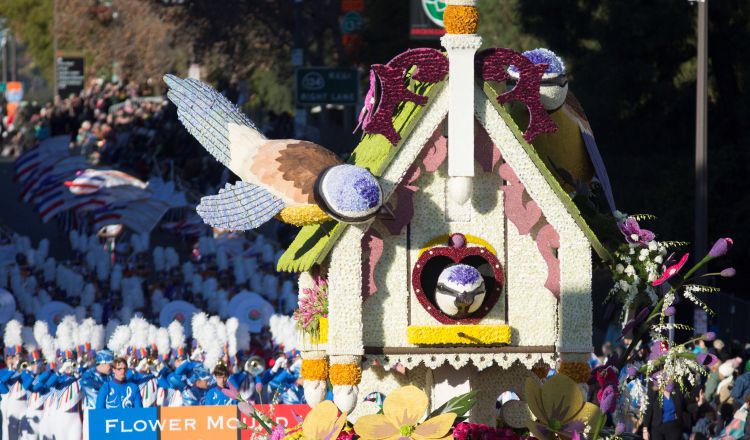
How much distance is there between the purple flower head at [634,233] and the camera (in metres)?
12.6

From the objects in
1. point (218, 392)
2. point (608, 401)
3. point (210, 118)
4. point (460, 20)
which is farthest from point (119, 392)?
point (608, 401)

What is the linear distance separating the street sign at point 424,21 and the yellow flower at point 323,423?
1050 inches

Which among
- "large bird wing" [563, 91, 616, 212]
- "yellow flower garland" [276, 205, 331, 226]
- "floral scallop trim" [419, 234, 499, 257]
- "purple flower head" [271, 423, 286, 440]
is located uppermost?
"large bird wing" [563, 91, 616, 212]

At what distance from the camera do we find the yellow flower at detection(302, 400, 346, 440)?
1140 centimetres

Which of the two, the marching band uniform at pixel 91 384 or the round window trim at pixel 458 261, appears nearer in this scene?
the round window trim at pixel 458 261

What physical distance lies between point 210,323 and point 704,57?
7098mm

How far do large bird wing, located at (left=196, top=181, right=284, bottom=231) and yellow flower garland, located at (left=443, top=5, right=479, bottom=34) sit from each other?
1.66 meters

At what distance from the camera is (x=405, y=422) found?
1099 centimetres

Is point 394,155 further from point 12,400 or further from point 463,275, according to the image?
point 12,400

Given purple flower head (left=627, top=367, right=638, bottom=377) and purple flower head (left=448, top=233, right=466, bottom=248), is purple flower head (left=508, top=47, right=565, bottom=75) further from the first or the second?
purple flower head (left=627, top=367, right=638, bottom=377)

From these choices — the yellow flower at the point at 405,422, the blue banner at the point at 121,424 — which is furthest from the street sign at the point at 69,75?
the yellow flower at the point at 405,422

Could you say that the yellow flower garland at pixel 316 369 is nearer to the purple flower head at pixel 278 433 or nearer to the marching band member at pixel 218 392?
the purple flower head at pixel 278 433

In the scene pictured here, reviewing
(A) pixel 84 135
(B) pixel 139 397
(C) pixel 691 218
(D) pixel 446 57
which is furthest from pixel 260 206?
(A) pixel 84 135

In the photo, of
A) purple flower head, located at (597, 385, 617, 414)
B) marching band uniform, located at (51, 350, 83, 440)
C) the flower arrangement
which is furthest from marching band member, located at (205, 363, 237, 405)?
purple flower head, located at (597, 385, 617, 414)
